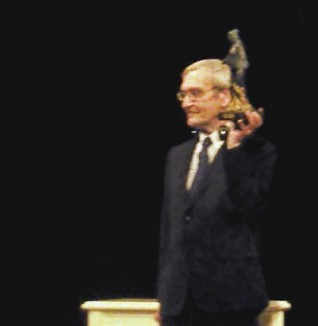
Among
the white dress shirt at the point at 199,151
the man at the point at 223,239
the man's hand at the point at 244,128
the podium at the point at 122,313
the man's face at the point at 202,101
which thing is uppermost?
the man's face at the point at 202,101

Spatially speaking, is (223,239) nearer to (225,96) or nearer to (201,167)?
(201,167)

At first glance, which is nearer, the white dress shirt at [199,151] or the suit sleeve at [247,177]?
the suit sleeve at [247,177]

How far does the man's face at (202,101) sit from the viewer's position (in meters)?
2.52

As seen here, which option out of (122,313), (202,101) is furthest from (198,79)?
(122,313)

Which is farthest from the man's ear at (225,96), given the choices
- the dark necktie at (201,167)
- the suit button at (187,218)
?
the suit button at (187,218)

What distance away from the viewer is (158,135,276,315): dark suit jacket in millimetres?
2322

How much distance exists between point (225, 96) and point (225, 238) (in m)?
0.44

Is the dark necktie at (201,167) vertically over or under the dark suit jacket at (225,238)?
over

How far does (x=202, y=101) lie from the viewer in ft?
8.30

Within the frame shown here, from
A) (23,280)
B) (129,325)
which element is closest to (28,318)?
(23,280)

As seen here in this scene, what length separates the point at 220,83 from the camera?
8.36ft

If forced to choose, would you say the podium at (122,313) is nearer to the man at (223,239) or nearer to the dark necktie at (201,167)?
the man at (223,239)

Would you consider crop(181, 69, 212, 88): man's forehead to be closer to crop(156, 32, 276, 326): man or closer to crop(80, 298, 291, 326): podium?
crop(156, 32, 276, 326): man

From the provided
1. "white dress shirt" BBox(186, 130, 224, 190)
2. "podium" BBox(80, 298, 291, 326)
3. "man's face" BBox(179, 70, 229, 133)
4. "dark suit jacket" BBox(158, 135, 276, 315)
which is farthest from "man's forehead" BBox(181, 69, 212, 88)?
"podium" BBox(80, 298, 291, 326)
